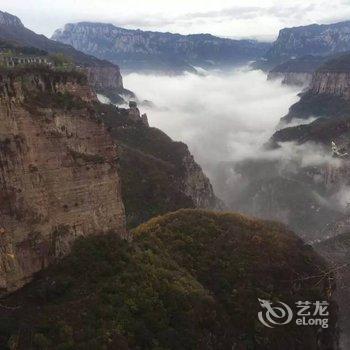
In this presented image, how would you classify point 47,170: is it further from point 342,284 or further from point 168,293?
point 342,284

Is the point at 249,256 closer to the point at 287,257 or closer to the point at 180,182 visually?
the point at 287,257

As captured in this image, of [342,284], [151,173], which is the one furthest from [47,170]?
[151,173]

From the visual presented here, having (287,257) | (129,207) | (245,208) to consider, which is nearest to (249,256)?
(287,257)

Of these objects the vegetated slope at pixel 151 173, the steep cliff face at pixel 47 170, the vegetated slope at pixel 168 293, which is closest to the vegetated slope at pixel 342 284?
A: the vegetated slope at pixel 168 293

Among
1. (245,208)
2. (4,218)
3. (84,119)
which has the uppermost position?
(84,119)

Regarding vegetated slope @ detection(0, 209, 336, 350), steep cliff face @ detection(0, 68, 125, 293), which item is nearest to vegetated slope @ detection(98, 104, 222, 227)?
vegetated slope @ detection(0, 209, 336, 350)

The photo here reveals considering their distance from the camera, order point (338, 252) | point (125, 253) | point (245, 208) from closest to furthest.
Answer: point (125, 253)
point (338, 252)
point (245, 208)

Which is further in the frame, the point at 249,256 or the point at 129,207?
the point at 129,207

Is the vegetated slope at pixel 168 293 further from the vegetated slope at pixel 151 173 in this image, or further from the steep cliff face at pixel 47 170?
the vegetated slope at pixel 151 173

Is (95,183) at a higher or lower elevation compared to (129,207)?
higher
